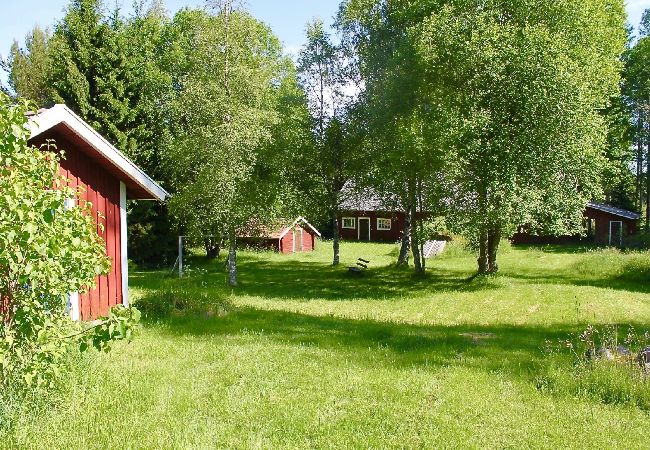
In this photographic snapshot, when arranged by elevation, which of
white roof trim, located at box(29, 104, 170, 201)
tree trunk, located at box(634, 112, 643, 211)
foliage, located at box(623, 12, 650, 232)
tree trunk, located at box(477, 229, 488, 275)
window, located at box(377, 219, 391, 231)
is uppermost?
foliage, located at box(623, 12, 650, 232)

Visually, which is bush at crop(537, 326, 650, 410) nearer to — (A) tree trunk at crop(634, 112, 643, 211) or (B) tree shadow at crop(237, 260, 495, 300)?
(B) tree shadow at crop(237, 260, 495, 300)

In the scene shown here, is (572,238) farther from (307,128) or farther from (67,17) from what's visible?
(67,17)

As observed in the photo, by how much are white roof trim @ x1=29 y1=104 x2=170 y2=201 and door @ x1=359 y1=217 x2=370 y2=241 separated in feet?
131

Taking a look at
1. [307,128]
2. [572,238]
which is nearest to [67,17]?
[307,128]

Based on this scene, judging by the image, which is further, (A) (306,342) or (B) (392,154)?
(B) (392,154)

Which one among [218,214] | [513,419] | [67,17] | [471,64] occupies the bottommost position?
[513,419]

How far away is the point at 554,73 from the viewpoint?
20.1 m

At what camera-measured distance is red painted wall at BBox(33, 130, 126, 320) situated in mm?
11000

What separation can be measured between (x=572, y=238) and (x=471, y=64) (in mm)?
28490

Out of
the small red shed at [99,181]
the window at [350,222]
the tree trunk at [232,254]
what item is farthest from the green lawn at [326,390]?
the window at [350,222]

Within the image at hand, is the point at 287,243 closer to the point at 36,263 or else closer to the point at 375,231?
the point at 375,231

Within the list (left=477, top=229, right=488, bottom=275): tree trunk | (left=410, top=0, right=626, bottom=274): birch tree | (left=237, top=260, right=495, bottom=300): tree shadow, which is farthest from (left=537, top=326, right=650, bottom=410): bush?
(left=477, top=229, right=488, bottom=275): tree trunk

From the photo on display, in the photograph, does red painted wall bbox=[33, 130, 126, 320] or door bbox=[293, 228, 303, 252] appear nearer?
red painted wall bbox=[33, 130, 126, 320]

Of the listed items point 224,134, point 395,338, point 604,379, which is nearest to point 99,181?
A: point 395,338
